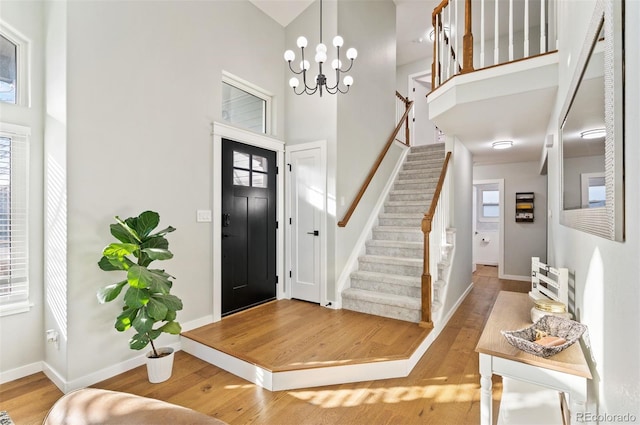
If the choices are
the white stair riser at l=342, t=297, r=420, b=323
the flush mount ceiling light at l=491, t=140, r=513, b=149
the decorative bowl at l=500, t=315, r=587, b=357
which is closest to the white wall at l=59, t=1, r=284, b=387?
the white stair riser at l=342, t=297, r=420, b=323

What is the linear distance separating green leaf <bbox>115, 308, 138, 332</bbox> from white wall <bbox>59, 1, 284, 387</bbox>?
1.20 feet

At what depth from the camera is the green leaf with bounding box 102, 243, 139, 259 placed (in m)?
2.34

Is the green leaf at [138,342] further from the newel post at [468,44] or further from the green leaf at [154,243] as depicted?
the newel post at [468,44]

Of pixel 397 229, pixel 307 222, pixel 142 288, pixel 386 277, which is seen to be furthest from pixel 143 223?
pixel 397 229

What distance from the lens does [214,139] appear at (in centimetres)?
349

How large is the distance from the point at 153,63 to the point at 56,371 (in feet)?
9.04

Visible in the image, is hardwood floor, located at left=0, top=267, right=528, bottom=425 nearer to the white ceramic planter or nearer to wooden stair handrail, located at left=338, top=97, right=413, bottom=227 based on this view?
the white ceramic planter

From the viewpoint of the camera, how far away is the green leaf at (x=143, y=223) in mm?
2519

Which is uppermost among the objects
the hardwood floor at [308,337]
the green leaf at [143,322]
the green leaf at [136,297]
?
the green leaf at [136,297]

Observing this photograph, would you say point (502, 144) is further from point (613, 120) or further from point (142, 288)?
point (142, 288)

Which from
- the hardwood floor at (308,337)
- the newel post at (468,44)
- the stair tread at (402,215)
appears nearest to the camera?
the hardwood floor at (308,337)

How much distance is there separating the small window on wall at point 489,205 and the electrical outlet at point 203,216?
24.3 ft

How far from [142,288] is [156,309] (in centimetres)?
19

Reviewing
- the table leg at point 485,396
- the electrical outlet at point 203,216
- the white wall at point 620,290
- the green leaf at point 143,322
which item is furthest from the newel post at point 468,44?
the green leaf at point 143,322
